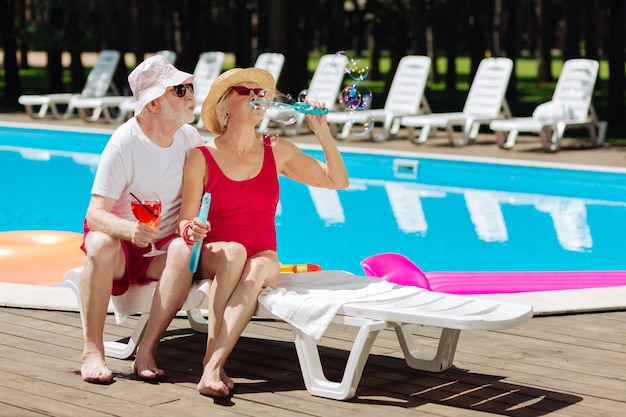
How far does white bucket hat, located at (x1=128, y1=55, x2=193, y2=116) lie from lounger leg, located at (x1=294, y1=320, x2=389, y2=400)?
42.7 inches

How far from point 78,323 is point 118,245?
1.07 metres

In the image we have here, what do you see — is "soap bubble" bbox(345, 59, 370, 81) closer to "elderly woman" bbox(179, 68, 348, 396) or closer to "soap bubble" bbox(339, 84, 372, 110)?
"soap bubble" bbox(339, 84, 372, 110)

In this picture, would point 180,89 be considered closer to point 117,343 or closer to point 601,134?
point 117,343

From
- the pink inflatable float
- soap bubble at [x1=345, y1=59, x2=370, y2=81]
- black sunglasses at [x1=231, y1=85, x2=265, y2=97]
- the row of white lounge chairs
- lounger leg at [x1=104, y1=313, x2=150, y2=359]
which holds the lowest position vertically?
→ the row of white lounge chairs

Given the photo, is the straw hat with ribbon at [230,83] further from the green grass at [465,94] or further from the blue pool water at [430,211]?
the green grass at [465,94]

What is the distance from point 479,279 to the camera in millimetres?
6645

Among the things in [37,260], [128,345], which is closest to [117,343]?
[128,345]

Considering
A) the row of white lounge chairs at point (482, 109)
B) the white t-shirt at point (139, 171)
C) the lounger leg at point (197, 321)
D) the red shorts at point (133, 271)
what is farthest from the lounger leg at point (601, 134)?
the red shorts at point (133, 271)

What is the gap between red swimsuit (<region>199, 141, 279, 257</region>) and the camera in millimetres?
4648

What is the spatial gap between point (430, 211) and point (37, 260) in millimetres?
4314

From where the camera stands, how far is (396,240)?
952cm

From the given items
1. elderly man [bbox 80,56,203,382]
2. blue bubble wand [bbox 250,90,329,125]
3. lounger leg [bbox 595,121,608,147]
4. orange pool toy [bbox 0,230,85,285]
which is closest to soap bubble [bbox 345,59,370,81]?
blue bubble wand [bbox 250,90,329,125]

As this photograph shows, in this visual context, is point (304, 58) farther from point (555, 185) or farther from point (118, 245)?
point (118, 245)

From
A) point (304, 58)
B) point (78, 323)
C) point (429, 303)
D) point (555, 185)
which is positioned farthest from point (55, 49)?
point (429, 303)
